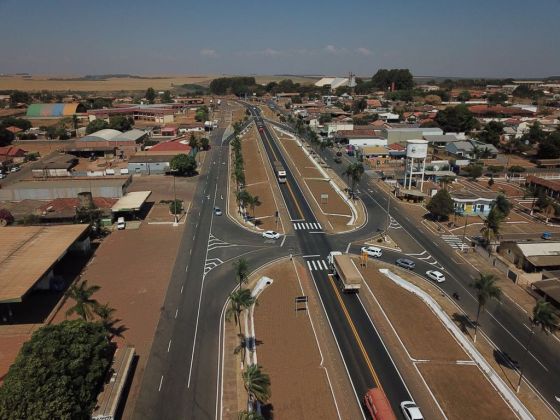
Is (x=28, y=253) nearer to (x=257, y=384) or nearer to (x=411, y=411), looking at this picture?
(x=257, y=384)

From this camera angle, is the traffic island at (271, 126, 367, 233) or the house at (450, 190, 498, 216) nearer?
the traffic island at (271, 126, 367, 233)

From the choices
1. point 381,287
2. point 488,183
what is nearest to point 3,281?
point 381,287

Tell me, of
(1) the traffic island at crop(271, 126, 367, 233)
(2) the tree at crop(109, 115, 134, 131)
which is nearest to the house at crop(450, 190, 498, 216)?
(1) the traffic island at crop(271, 126, 367, 233)

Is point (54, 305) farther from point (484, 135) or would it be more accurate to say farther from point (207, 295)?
point (484, 135)

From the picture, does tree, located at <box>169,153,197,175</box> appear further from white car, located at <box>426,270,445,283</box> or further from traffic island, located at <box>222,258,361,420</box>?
white car, located at <box>426,270,445,283</box>

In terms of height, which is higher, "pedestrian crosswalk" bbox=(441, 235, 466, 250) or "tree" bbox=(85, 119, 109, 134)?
"tree" bbox=(85, 119, 109, 134)

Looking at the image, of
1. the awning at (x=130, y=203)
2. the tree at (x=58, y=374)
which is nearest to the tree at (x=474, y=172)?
the awning at (x=130, y=203)
